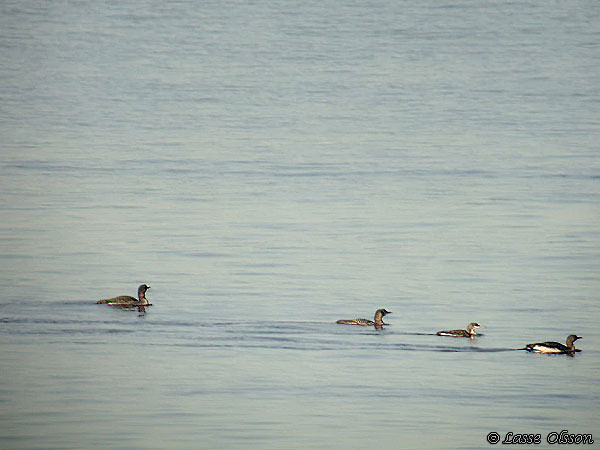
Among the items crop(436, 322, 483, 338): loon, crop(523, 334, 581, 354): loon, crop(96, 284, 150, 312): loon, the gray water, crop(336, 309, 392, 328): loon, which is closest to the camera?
the gray water

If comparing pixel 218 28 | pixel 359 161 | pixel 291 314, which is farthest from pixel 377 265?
pixel 218 28

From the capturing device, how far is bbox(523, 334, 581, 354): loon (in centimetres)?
1841

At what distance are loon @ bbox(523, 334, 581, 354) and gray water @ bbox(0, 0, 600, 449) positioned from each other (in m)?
0.23

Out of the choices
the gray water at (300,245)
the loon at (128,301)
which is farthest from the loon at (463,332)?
the loon at (128,301)

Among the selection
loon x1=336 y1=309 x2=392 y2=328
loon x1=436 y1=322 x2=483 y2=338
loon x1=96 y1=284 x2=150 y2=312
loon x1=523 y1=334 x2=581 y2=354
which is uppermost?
loon x1=96 y1=284 x2=150 y2=312

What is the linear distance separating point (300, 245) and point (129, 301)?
5177 millimetres

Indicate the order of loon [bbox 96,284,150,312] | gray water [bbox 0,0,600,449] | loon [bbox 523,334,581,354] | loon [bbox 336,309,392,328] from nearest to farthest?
gray water [bbox 0,0,600,449]
loon [bbox 523,334,581,354]
loon [bbox 336,309,392,328]
loon [bbox 96,284,150,312]

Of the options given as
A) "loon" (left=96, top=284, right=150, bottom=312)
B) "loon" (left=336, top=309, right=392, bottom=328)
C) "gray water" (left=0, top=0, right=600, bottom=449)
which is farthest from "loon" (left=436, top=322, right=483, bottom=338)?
"loon" (left=96, top=284, right=150, bottom=312)

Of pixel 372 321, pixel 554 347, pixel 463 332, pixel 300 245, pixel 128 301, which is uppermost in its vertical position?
pixel 300 245

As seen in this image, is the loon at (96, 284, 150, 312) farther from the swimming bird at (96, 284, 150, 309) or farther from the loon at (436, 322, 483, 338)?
the loon at (436, 322, 483, 338)

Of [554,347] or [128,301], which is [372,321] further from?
[128,301]

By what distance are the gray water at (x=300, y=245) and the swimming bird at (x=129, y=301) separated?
383mm

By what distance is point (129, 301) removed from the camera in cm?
2102

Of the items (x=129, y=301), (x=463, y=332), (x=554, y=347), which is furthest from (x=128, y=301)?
(x=554, y=347)
